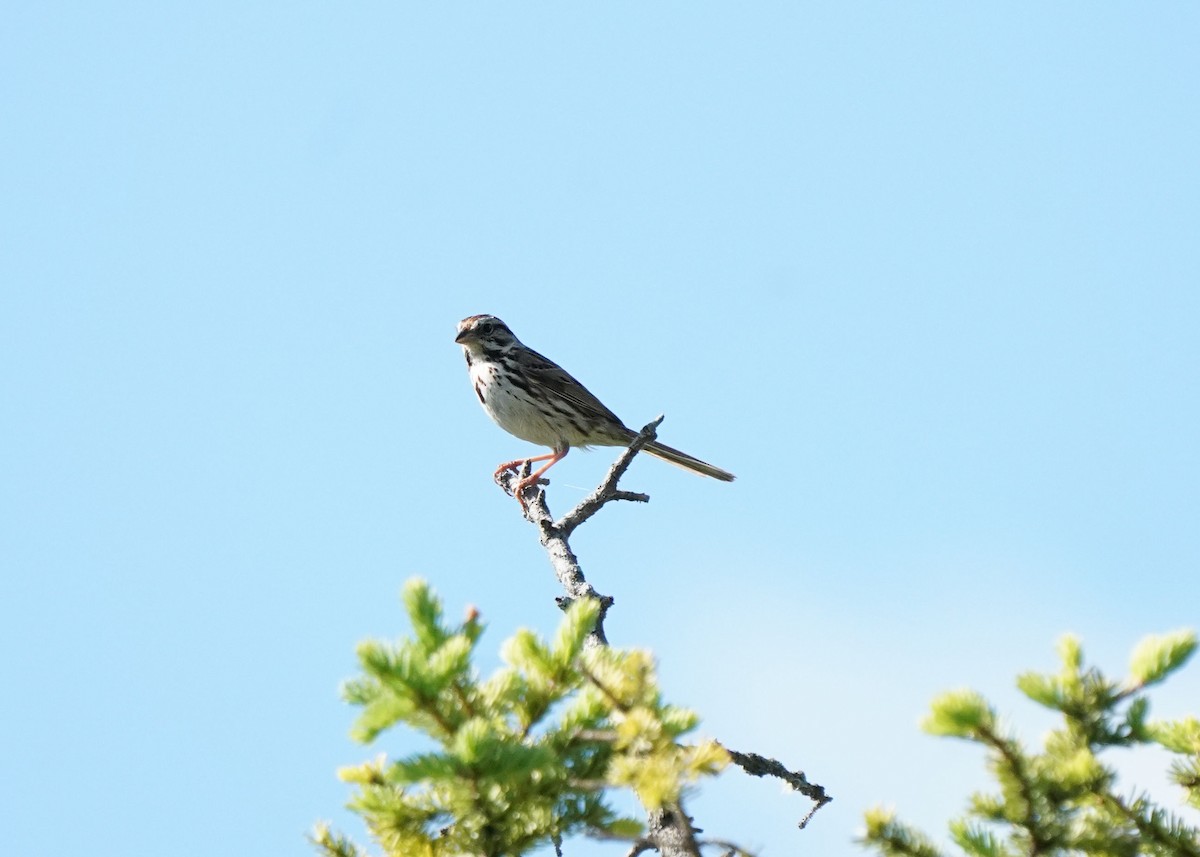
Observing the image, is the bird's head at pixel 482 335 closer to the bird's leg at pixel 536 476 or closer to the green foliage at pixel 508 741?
the bird's leg at pixel 536 476

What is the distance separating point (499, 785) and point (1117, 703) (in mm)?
1414

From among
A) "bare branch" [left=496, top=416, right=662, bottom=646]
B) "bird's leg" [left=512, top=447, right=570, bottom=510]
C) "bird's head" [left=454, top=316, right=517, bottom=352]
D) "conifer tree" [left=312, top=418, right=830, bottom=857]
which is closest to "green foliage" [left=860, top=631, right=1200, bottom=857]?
"conifer tree" [left=312, top=418, right=830, bottom=857]

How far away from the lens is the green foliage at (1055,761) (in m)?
2.75

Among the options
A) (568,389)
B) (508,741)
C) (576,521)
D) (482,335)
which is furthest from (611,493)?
(482,335)

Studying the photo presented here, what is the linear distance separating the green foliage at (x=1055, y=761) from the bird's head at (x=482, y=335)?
9975mm

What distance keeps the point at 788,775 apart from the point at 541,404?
7.04 meters

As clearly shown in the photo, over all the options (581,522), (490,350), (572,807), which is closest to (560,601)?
(581,522)

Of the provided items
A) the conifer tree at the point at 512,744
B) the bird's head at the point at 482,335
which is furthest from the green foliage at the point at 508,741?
the bird's head at the point at 482,335

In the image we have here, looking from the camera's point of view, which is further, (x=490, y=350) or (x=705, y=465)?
(x=490, y=350)

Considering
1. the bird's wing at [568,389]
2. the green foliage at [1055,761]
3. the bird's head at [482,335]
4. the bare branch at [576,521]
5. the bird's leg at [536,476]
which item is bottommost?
the green foliage at [1055,761]

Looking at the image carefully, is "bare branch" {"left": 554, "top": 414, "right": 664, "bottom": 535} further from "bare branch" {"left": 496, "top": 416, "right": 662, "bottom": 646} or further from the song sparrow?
the song sparrow

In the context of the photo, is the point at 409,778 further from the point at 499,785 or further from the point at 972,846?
the point at 972,846

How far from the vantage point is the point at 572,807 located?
125 inches

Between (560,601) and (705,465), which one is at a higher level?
(705,465)
